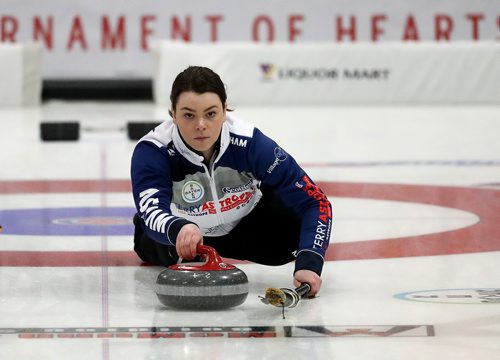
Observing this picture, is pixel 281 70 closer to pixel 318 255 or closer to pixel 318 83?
pixel 318 83

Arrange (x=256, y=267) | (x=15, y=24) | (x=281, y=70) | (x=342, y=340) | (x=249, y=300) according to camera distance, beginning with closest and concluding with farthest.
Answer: (x=342, y=340) → (x=249, y=300) → (x=256, y=267) → (x=281, y=70) → (x=15, y=24)

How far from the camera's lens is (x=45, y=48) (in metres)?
15.7

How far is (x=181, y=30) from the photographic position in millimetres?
15852

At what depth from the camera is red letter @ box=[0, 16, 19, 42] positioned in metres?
15.6

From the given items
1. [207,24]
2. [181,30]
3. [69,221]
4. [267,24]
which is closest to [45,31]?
[181,30]

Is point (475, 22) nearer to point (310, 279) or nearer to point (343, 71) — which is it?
point (343, 71)

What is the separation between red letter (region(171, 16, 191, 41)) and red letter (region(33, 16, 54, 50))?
168 centimetres

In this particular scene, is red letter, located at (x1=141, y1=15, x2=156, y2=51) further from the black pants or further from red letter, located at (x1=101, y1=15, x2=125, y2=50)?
the black pants

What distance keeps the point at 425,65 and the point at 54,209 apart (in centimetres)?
909

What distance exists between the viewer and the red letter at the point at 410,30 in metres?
15.9

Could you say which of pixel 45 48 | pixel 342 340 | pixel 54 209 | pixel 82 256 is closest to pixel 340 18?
pixel 45 48

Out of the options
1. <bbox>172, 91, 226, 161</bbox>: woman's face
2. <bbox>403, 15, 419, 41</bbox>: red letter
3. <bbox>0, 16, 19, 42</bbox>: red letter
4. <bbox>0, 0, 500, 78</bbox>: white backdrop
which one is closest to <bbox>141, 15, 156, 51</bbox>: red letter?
<bbox>0, 0, 500, 78</bbox>: white backdrop

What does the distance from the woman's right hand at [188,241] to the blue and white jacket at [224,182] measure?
0.76 feet

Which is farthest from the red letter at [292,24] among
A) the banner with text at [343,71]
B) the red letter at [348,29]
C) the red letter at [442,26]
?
the red letter at [442,26]
